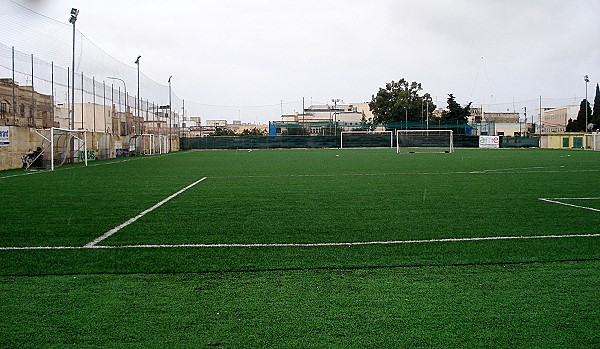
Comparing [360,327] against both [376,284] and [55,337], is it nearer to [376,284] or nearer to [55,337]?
[376,284]

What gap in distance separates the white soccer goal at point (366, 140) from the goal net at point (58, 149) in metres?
38.5

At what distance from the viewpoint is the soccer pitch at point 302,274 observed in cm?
364

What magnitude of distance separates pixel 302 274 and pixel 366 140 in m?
61.5

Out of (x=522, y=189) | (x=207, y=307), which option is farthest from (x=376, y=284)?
Result: (x=522, y=189)

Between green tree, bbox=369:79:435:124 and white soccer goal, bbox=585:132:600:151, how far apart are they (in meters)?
30.5

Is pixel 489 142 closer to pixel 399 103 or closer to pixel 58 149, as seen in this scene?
pixel 399 103

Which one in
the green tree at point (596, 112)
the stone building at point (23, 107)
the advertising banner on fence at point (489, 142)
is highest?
the green tree at point (596, 112)

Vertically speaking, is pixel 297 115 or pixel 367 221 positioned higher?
pixel 297 115

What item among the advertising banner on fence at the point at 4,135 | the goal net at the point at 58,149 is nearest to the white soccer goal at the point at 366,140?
the goal net at the point at 58,149

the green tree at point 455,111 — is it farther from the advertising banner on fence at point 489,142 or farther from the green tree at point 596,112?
the advertising banner on fence at point 489,142

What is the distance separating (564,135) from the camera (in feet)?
207

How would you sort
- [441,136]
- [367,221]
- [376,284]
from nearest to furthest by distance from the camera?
[376,284], [367,221], [441,136]

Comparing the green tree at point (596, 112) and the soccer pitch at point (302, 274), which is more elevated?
the green tree at point (596, 112)

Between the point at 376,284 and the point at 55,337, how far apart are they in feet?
7.98
